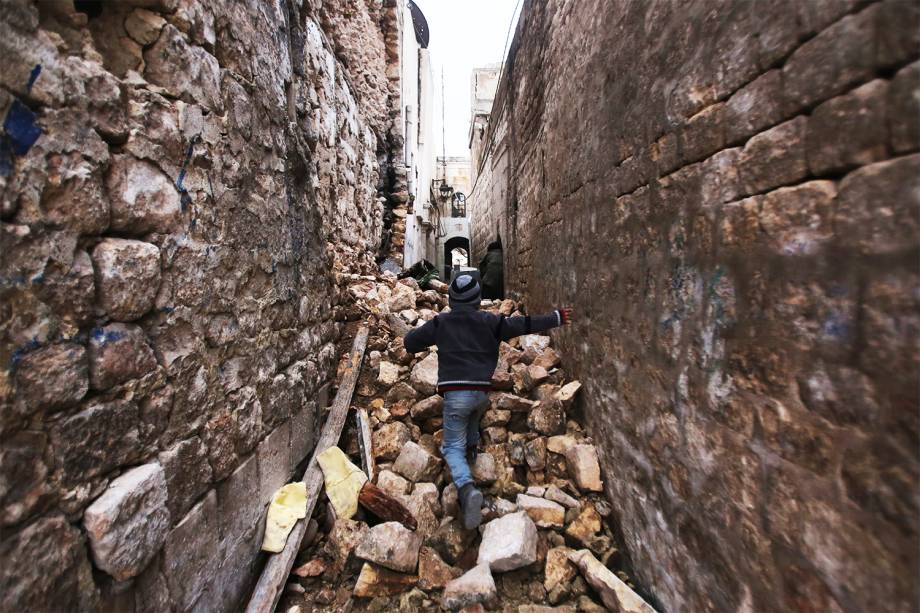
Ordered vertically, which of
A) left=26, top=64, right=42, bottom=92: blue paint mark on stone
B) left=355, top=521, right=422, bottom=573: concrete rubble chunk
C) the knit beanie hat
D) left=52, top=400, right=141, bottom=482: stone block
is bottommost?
left=355, top=521, right=422, bottom=573: concrete rubble chunk

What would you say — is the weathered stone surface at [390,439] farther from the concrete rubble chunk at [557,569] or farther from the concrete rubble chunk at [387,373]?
the concrete rubble chunk at [557,569]

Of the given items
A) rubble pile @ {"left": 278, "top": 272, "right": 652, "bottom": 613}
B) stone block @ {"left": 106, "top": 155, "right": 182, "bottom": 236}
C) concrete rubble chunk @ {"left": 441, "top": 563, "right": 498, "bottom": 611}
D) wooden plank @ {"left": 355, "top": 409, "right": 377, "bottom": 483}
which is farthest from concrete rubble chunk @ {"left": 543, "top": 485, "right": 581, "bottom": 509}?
stone block @ {"left": 106, "top": 155, "right": 182, "bottom": 236}

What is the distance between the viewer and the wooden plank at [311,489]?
188 centimetres

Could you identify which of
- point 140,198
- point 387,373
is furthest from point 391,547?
point 140,198

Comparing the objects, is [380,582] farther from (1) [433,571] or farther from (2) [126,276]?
(2) [126,276]

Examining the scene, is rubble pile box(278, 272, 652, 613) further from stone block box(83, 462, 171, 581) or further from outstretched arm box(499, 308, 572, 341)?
stone block box(83, 462, 171, 581)

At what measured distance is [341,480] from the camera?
2.54m

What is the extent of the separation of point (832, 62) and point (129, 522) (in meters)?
2.33

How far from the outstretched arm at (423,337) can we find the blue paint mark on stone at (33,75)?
2.16 m

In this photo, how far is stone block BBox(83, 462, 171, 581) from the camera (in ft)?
3.73

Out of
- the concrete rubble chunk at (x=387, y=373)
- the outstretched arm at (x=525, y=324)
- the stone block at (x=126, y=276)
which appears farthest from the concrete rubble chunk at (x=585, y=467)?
the stone block at (x=126, y=276)

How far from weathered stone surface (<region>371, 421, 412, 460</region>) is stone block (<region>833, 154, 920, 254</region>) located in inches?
103

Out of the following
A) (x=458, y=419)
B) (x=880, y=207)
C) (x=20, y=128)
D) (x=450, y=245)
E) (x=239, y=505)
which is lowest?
(x=239, y=505)

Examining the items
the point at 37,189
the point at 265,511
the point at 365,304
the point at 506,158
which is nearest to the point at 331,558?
the point at 265,511
